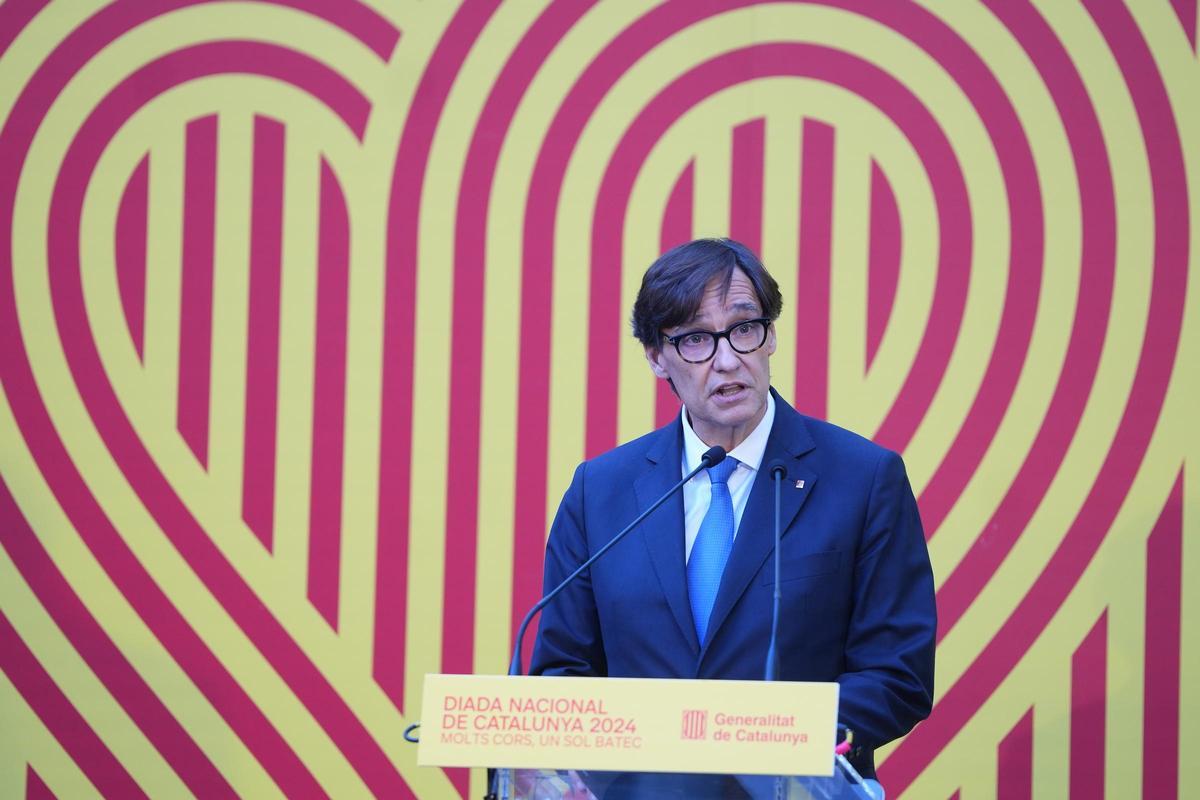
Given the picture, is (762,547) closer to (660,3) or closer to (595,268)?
(595,268)

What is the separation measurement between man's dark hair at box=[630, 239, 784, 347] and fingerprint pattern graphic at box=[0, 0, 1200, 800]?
1.17 metres

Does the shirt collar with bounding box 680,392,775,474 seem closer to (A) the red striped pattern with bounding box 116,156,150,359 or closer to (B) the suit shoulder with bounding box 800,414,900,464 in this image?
(B) the suit shoulder with bounding box 800,414,900,464

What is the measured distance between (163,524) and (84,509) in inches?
8.5

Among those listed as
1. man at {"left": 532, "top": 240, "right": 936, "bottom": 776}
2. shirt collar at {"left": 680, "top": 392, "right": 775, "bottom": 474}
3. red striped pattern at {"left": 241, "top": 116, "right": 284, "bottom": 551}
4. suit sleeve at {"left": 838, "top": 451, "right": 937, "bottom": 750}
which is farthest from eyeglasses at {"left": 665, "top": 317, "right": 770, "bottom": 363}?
red striped pattern at {"left": 241, "top": 116, "right": 284, "bottom": 551}

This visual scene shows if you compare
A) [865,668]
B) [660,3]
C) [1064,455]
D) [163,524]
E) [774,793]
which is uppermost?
[660,3]

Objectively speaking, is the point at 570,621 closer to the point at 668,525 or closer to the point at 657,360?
the point at 668,525

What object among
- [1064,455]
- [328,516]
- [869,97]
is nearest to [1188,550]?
[1064,455]

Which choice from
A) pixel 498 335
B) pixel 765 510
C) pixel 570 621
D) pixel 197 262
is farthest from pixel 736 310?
pixel 197 262

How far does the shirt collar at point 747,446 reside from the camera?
229 centimetres

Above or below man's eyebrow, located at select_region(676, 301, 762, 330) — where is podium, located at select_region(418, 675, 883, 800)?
below

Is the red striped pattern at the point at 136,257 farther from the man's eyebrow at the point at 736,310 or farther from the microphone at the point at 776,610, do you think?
the microphone at the point at 776,610

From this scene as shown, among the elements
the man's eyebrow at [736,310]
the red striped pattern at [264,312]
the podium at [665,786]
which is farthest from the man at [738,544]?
the red striped pattern at [264,312]

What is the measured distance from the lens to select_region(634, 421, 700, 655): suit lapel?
216 centimetres

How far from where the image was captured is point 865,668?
211 centimetres
